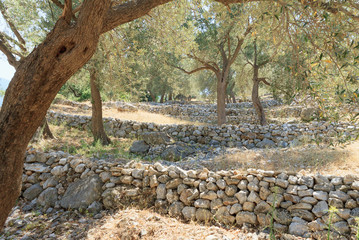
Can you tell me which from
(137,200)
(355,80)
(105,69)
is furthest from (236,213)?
(105,69)

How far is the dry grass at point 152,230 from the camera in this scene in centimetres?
355

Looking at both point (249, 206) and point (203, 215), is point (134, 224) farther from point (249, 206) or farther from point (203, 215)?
point (249, 206)

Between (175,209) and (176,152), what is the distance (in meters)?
3.61

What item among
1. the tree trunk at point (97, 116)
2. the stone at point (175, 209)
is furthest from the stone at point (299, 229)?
the tree trunk at point (97, 116)

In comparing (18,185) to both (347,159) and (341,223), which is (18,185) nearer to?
(341,223)

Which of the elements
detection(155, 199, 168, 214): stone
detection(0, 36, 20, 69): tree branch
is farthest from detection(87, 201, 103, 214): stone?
detection(0, 36, 20, 69): tree branch

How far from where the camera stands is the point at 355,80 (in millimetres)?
3500

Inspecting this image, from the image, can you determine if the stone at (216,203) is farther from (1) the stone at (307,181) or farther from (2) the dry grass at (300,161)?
(1) the stone at (307,181)

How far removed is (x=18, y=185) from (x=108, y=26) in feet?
8.86

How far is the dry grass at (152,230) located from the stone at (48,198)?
169 centimetres

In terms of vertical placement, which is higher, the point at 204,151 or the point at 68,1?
the point at 68,1

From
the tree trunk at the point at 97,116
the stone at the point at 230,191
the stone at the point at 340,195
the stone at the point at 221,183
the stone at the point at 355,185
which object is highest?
the tree trunk at the point at 97,116

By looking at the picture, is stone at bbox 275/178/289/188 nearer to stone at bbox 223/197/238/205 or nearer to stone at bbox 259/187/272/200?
stone at bbox 259/187/272/200

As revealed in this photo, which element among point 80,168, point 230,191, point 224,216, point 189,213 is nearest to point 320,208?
point 230,191
